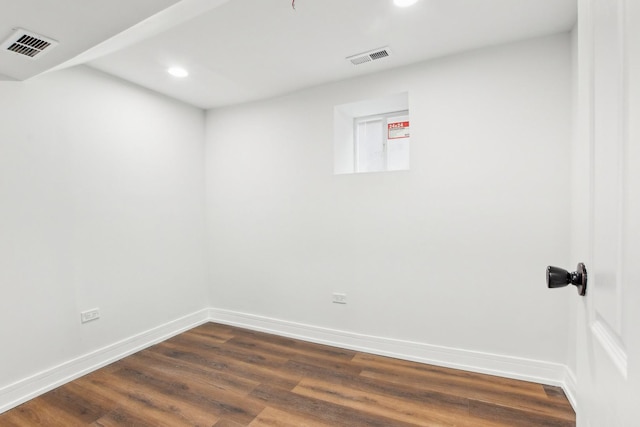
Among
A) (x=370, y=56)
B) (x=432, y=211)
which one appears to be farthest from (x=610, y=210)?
(x=370, y=56)

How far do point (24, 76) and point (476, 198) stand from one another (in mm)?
3519

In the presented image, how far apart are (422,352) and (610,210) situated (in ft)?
8.10

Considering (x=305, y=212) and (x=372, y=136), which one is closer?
(x=305, y=212)

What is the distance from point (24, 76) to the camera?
2195 millimetres

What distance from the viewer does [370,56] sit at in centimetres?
253

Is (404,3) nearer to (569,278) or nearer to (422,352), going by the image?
(569,278)

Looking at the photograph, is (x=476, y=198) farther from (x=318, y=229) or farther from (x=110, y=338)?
(x=110, y=338)

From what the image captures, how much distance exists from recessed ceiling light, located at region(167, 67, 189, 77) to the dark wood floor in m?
2.62

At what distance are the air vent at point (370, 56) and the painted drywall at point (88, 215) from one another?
2123 mm

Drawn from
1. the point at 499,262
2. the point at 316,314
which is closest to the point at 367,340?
the point at 316,314

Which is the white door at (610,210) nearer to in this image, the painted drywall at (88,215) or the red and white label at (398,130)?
the red and white label at (398,130)

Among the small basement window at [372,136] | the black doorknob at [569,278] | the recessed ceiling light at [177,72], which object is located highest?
the recessed ceiling light at [177,72]

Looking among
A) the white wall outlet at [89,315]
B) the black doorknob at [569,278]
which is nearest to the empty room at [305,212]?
the white wall outlet at [89,315]

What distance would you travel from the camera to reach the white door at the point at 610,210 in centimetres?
45
